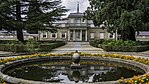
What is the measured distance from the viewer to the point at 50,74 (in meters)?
13.6

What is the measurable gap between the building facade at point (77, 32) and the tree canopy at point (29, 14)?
77.8ft

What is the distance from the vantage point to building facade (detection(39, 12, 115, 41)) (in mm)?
63750

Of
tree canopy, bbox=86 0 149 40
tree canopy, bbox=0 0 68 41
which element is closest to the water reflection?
tree canopy, bbox=86 0 149 40

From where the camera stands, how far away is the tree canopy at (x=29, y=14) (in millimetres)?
34875

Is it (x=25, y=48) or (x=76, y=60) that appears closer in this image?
(x=76, y=60)

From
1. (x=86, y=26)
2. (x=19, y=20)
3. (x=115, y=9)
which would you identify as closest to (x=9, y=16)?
(x=19, y=20)

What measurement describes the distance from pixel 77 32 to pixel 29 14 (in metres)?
28.0

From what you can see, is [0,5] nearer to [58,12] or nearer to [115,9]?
[58,12]

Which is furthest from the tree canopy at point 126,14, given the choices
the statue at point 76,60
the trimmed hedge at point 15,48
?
the statue at point 76,60

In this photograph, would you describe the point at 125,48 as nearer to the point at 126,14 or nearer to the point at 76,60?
the point at 126,14

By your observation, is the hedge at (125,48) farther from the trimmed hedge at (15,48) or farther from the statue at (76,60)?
the statue at (76,60)

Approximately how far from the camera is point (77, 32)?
Answer: 64375 mm

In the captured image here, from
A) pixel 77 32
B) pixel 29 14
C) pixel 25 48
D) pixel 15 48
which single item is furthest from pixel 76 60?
pixel 77 32

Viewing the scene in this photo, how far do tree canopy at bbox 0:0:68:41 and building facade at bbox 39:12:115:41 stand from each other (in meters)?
23.7
